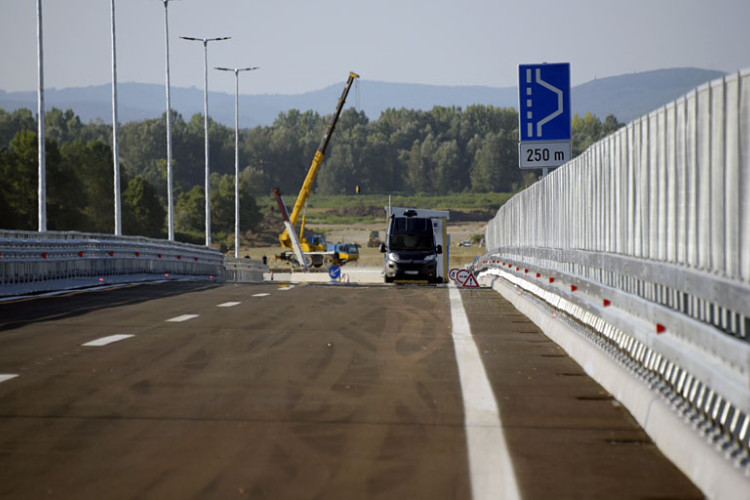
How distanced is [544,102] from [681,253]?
17408 millimetres

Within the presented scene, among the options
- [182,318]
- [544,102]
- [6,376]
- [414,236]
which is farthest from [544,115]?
[6,376]

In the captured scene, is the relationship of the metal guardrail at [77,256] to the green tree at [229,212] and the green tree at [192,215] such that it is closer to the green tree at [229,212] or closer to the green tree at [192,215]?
the green tree at [192,215]

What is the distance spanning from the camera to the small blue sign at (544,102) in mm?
24953

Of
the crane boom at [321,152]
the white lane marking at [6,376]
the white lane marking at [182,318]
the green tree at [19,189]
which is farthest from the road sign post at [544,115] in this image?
the green tree at [19,189]

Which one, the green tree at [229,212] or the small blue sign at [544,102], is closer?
the small blue sign at [544,102]

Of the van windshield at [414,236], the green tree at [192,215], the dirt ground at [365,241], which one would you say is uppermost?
the green tree at [192,215]

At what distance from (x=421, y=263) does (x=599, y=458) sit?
34.4 m

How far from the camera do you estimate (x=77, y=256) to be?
2684cm

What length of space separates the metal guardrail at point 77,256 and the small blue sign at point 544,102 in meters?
10.7

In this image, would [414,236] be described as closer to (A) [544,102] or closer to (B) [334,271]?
(B) [334,271]

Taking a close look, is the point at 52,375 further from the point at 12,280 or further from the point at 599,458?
the point at 12,280

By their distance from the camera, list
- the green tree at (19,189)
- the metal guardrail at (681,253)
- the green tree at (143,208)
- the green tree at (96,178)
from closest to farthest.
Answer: the metal guardrail at (681,253) < the green tree at (19,189) < the green tree at (96,178) < the green tree at (143,208)

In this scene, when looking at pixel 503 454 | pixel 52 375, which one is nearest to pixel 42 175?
pixel 52 375

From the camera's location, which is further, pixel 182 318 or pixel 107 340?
pixel 182 318
